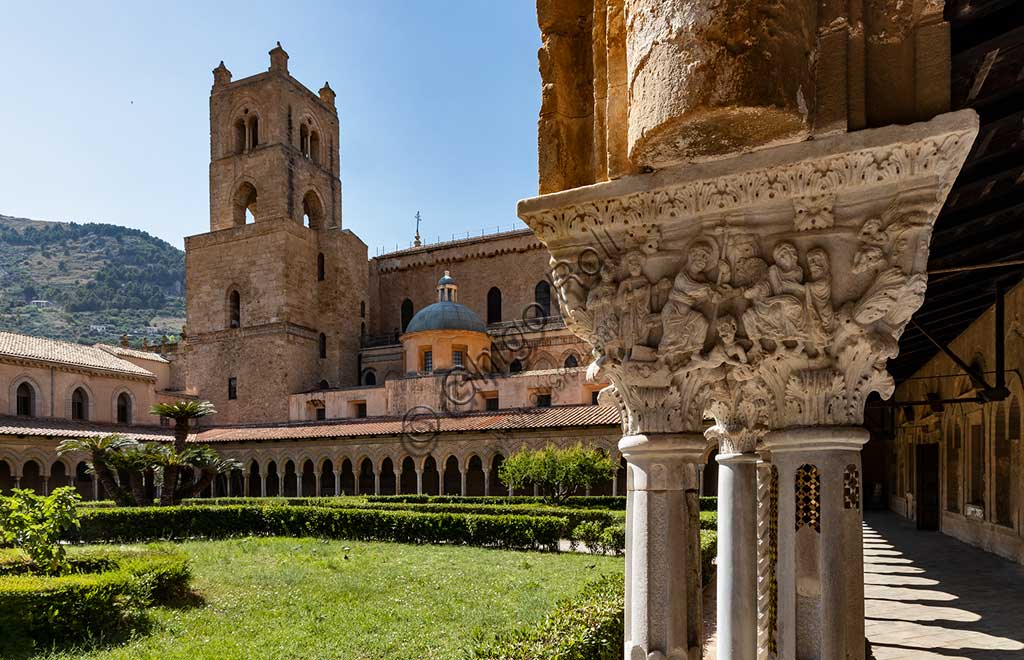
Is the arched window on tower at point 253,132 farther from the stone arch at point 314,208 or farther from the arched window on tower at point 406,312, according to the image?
the arched window on tower at point 406,312

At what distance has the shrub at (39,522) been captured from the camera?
9359 millimetres

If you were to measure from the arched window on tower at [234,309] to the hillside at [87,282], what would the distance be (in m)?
67.8

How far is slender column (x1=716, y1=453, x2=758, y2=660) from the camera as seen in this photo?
10.2 ft

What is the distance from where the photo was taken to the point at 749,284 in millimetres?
2752

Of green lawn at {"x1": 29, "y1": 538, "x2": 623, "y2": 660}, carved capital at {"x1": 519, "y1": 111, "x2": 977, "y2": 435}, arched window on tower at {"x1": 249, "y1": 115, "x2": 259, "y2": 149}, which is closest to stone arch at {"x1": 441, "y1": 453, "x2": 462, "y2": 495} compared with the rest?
green lawn at {"x1": 29, "y1": 538, "x2": 623, "y2": 660}

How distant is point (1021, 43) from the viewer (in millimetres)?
3322

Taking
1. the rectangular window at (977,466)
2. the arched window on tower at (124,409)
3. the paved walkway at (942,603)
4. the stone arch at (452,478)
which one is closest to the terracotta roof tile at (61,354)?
the arched window on tower at (124,409)

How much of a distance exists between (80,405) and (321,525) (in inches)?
927

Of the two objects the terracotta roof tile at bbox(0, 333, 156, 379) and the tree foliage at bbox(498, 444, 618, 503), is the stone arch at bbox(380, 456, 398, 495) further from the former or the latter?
the terracotta roof tile at bbox(0, 333, 156, 379)

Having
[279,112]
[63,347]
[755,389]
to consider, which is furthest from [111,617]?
[279,112]

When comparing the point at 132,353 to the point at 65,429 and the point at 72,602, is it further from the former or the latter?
the point at 72,602

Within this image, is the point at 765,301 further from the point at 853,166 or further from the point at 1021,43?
the point at 1021,43

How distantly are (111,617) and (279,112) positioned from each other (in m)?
37.3

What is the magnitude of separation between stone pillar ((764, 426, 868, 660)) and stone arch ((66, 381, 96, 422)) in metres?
39.1
